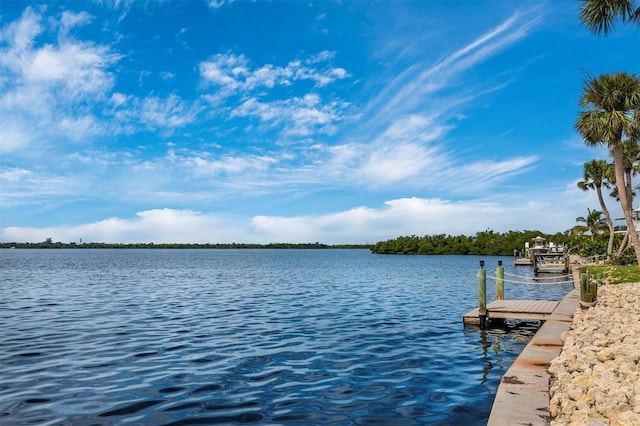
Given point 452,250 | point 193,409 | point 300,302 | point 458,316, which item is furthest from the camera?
point 452,250

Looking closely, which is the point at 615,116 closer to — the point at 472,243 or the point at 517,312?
the point at 517,312

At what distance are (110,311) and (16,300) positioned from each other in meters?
8.97

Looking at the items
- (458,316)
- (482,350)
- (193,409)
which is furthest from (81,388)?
(458,316)

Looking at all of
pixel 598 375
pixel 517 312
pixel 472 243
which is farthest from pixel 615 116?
pixel 472 243

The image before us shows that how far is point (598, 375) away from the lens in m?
8.01

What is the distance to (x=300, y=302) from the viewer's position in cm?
2683

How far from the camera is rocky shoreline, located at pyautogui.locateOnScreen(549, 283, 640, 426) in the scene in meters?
6.40

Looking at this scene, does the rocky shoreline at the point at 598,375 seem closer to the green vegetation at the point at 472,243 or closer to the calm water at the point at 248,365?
the calm water at the point at 248,365

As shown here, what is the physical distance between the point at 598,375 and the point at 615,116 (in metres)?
26.4

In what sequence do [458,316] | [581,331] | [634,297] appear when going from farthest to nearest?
[458,316]
[634,297]
[581,331]

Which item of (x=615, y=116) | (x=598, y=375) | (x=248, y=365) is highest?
(x=615, y=116)

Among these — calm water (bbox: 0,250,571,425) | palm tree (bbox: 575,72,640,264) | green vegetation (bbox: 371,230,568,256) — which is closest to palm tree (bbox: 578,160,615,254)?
palm tree (bbox: 575,72,640,264)

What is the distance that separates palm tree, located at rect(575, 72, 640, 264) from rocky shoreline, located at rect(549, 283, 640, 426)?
63.4 feet

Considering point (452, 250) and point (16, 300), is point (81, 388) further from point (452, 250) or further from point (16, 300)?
point (452, 250)
